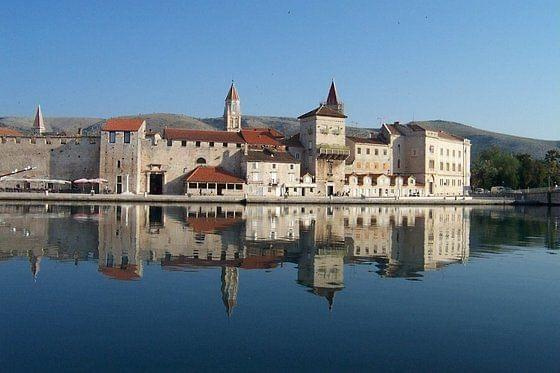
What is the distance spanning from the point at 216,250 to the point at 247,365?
11.8 meters

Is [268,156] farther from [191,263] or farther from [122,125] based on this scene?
[191,263]

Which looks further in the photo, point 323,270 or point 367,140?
point 367,140

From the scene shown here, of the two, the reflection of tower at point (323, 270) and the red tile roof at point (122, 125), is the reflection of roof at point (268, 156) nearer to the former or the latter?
the red tile roof at point (122, 125)

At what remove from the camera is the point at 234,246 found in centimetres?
2080

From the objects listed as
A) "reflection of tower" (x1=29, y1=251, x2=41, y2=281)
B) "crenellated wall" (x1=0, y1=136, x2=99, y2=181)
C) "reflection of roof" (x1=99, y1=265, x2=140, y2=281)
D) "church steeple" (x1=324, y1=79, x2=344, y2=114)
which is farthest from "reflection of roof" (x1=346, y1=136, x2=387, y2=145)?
"reflection of roof" (x1=99, y1=265, x2=140, y2=281)

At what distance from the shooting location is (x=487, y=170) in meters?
94.1

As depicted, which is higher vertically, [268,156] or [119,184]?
[268,156]

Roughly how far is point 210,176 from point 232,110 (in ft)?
93.9

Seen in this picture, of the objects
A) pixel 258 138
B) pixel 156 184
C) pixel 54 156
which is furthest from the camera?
pixel 258 138

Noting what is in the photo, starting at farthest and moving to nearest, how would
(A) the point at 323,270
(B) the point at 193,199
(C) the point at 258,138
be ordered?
1. (C) the point at 258,138
2. (B) the point at 193,199
3. (A) the point at 323,270

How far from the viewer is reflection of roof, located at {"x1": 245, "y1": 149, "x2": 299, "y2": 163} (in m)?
63.2

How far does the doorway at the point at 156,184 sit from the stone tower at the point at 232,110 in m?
24.5

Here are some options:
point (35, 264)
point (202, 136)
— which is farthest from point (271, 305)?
point (202, 136)

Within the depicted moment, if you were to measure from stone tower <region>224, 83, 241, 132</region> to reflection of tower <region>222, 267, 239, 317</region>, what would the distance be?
7338 cm
